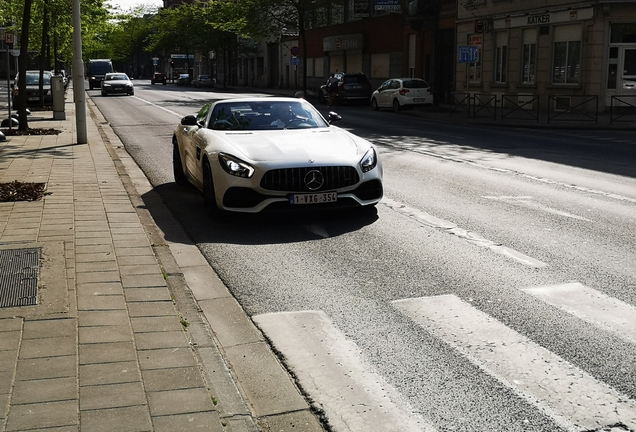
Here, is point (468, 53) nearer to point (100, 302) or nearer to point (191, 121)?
point (191, 121)

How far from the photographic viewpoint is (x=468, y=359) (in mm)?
4992

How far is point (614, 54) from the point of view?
3222cm

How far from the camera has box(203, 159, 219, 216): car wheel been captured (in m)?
9.60

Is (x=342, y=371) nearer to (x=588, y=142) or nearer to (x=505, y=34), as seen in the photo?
(x=588, y=142)

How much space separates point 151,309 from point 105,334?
580 mm

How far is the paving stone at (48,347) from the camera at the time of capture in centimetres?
472

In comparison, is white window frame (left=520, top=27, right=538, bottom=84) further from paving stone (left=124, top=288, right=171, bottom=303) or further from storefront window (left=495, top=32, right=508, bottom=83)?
paving stone (left=124, top=288, right=171, bottom=303)

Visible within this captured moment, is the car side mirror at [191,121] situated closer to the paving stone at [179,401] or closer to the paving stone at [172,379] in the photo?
the paving stone at [172,379]

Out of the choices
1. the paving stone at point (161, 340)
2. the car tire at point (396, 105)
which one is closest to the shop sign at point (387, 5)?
the car tire at point (396, 105)

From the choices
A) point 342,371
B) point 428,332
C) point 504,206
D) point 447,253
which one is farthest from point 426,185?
point 342,371

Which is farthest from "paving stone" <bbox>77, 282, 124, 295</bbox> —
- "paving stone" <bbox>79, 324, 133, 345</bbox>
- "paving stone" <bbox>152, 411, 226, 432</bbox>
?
"paving stone" <bbox>152, 411, 226, 432</bbox>

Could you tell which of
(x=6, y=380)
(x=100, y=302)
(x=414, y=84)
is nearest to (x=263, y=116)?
(x=100, y=302)

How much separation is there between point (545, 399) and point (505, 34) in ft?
118

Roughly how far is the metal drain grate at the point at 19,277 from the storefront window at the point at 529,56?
3190cm
